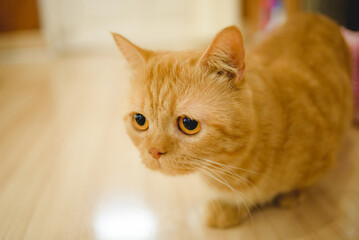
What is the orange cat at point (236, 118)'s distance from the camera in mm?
800

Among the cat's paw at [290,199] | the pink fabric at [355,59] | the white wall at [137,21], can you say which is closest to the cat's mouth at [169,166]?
the cat's paw at [290,199]

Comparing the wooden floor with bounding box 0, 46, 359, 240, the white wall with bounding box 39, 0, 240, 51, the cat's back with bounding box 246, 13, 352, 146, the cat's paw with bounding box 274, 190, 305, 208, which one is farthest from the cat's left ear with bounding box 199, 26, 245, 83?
the white wall with bounding box 39, 0, 240, 51

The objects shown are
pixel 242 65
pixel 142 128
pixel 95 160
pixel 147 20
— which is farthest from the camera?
pixel 147 20

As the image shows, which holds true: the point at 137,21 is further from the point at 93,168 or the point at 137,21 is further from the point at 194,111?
the point at 194,111

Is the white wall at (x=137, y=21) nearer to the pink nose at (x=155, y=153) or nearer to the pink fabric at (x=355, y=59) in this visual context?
the pink fabric at (x=355, y=59)

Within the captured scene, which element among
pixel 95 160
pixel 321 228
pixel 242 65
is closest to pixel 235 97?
pixel 242 65

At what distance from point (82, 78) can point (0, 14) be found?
152 cm

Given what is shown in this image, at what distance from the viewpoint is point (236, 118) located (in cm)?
81

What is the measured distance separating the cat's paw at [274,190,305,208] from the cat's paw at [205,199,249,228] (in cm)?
13

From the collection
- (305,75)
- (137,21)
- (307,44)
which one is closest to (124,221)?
(305,75)

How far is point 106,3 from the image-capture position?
10.5ft

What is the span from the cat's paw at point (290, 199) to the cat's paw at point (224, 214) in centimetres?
13

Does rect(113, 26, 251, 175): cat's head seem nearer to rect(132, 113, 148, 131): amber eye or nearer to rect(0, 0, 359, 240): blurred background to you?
rect(132, 113, 148, 131): amber eye

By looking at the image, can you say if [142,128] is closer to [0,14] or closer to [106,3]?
[106,3]
